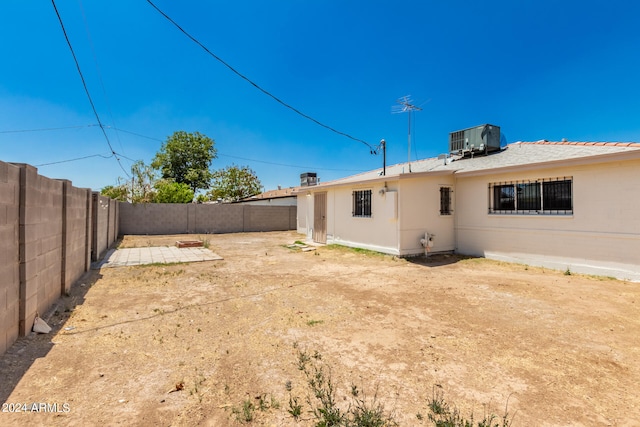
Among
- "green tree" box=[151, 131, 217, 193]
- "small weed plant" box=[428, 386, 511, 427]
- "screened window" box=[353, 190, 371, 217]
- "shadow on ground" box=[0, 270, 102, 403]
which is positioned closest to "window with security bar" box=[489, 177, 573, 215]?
"screened window" box=[353, 190, 371, 217]

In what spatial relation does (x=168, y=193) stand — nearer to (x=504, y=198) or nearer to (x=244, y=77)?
(x=244, y=77)

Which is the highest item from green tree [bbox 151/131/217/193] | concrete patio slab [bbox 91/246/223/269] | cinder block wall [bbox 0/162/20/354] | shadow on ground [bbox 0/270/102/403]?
green tree [bbox 151/131/217/193]

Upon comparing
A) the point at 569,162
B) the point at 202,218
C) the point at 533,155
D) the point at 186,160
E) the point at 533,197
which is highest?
the point at 186,160

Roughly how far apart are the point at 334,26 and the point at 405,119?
15.4 feet

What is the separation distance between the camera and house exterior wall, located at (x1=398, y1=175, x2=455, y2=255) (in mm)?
9672

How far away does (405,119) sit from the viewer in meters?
11.4

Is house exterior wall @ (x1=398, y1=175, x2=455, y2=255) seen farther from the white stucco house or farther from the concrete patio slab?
the concrete patio slab

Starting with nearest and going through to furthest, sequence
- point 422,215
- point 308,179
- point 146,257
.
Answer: point 146,257, point 422,215, point 308,179

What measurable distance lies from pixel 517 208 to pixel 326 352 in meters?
8.36

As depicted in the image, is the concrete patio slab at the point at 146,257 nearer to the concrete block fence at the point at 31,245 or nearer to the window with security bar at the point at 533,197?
the concrete block fence at the point at 31,245

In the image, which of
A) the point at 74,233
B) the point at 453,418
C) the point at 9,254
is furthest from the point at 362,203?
the point at 9,254

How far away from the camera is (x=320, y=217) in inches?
554

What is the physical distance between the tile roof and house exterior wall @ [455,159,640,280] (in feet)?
1.40

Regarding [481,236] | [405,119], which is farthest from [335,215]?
[481,236]
